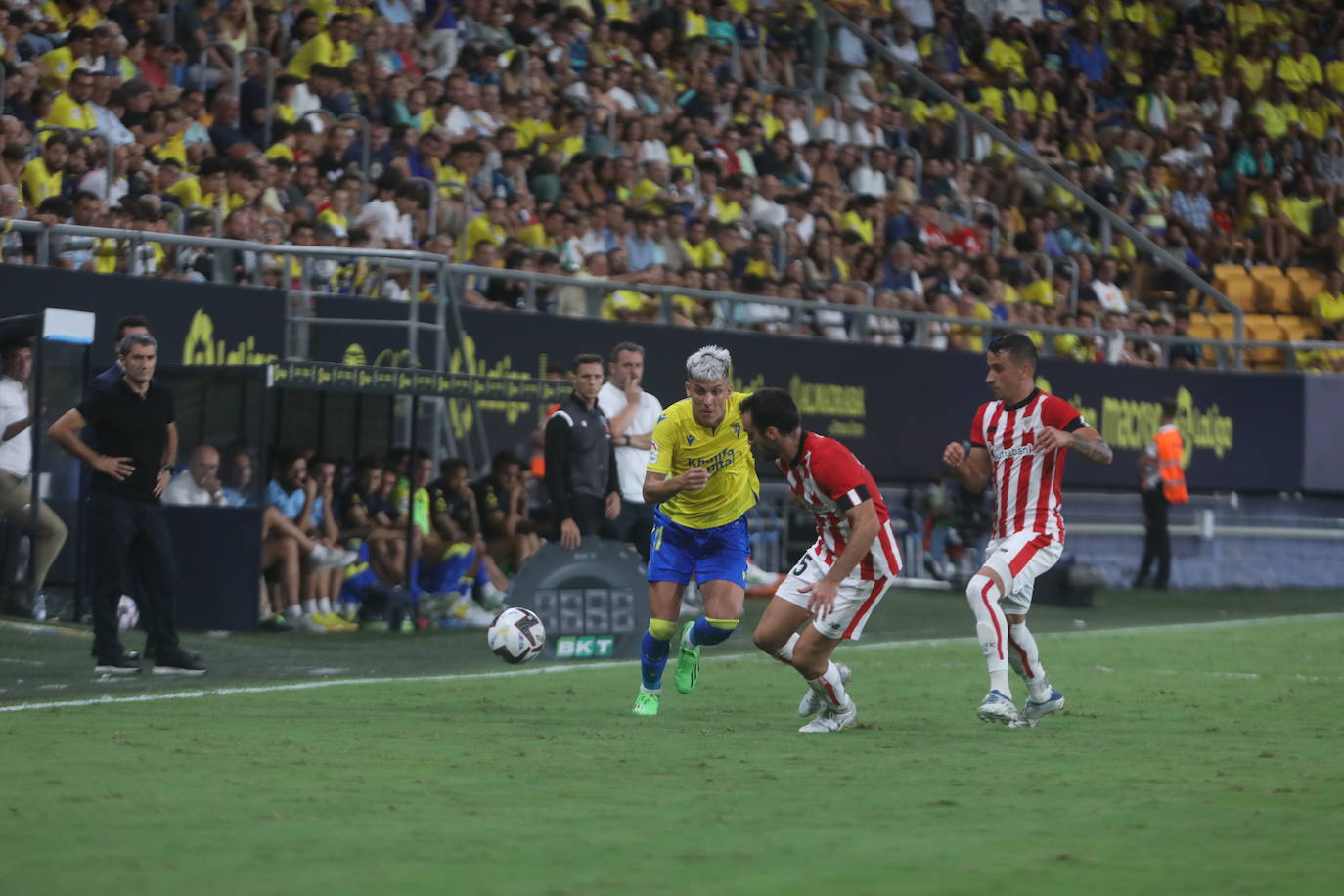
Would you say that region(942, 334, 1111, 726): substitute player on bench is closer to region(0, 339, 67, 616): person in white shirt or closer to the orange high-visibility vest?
region(0, 339, 67, 616): person in white shirt

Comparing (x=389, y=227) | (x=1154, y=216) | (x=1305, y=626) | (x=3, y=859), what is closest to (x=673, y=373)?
(x=389, y=227)

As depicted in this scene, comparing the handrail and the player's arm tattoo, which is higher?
the handrail

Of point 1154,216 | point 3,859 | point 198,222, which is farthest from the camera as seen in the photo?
point 1154,216

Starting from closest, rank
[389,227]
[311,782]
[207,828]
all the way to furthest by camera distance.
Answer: [207,828] < [311,782] < [389,227]

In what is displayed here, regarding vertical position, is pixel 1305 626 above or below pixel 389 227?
below

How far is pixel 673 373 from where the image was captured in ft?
65.4

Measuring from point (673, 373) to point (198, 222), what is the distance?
17.0 ft

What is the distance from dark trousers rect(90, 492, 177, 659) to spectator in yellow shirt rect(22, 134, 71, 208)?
522cm

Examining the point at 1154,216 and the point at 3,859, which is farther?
the point at 1154,216

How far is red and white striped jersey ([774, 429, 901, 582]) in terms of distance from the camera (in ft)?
31.0

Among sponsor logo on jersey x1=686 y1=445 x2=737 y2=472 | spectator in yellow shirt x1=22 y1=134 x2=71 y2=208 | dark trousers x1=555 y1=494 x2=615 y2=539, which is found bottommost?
dark trousers x1=555 y1=494 x2=615 y2=539

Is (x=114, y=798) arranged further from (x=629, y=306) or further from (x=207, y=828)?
(x=629, y=306)

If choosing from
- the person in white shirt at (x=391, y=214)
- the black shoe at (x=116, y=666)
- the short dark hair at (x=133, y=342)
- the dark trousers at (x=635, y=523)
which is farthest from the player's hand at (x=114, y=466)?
the person in white shirt at (x=391, y=214)

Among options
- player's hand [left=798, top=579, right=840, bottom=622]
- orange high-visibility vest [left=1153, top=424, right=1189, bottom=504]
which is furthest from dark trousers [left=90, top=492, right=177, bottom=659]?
orange high-visibility vest [left=1153, top=424, right=1189, bottom=504]
